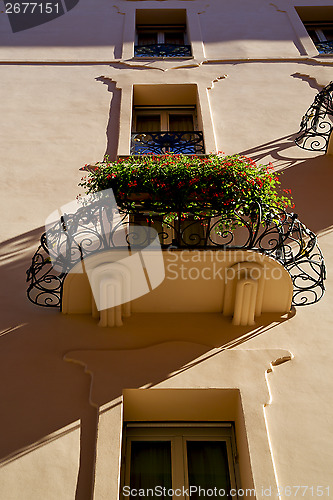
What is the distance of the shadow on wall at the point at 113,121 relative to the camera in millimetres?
9211

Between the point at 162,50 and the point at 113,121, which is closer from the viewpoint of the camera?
the point at 113,121

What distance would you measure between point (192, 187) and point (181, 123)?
4753mm

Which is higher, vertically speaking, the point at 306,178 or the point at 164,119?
the point at 164,119

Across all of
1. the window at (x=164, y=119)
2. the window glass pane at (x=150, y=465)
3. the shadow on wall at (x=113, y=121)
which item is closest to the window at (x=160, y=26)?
the shadow on wall at (x=113, y=121)

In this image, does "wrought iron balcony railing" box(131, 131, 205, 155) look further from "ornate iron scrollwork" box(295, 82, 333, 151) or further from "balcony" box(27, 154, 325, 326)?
"balcony" box(27, 154, 325, 326)

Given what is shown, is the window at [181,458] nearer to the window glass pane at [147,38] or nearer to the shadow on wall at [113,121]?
the shadow on wall at [113,121]

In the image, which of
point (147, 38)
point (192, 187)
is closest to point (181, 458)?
point (192, 187)

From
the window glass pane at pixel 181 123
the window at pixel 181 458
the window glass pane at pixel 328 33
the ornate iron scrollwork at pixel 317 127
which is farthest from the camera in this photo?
the window glass pane at pixel 328 33

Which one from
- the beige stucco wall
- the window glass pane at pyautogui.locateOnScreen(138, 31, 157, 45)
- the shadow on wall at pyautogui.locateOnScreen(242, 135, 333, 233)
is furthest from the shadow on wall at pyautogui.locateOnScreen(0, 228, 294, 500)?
the window glass pane at pyautogui.locateOnScreen(138, 31, 157, 45)

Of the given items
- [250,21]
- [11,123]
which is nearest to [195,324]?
[11,123]

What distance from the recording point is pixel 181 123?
10.7m

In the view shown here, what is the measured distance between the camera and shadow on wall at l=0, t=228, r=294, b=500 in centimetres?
558

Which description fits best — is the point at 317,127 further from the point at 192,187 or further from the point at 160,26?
the point at 160,26

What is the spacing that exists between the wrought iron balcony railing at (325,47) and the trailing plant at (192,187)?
21.7ft
